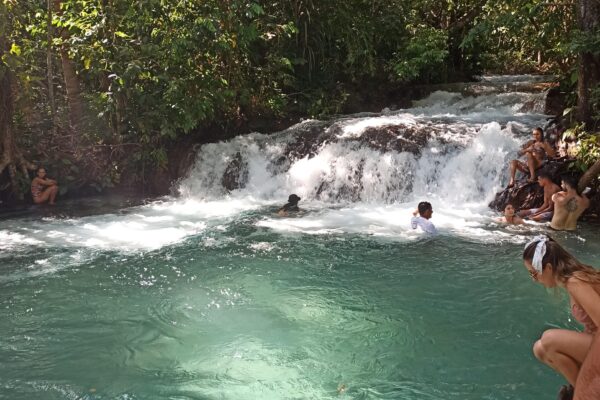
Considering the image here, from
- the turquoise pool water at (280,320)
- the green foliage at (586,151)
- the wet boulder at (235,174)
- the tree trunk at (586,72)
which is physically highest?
the tree trunk at (586,72)

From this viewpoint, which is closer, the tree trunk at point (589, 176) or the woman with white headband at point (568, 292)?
the woman with white headband at point (568, 292)

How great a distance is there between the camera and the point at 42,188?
36.0 ft

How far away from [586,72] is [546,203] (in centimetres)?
248

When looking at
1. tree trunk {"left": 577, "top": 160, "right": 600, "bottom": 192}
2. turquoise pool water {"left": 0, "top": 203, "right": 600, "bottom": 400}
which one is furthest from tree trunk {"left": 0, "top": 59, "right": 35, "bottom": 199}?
tree trunk {"left": 577, "top": 160, "right": 600, "bottom": 192}

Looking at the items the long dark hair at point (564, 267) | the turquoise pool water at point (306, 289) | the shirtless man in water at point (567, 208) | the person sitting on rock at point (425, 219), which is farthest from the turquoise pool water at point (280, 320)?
the long dark hair at point (564, 267)

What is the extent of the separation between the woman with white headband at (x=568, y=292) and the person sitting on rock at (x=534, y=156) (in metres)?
6.39

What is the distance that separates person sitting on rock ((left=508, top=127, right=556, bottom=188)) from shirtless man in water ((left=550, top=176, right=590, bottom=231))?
100 centimetres

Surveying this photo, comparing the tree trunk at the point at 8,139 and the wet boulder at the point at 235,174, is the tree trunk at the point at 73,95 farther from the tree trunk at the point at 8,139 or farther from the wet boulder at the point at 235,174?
the wet boulder at the point at 235,174

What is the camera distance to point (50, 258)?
7047 millimetres

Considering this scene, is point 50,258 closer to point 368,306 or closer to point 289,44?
point 368,306

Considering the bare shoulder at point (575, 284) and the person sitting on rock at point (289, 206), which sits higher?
the bare shoulder at point (575, 284)

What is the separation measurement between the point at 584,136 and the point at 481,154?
1695 mm

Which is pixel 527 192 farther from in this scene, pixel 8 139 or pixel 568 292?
pixel 8 139

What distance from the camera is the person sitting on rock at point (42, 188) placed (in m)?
10.9
